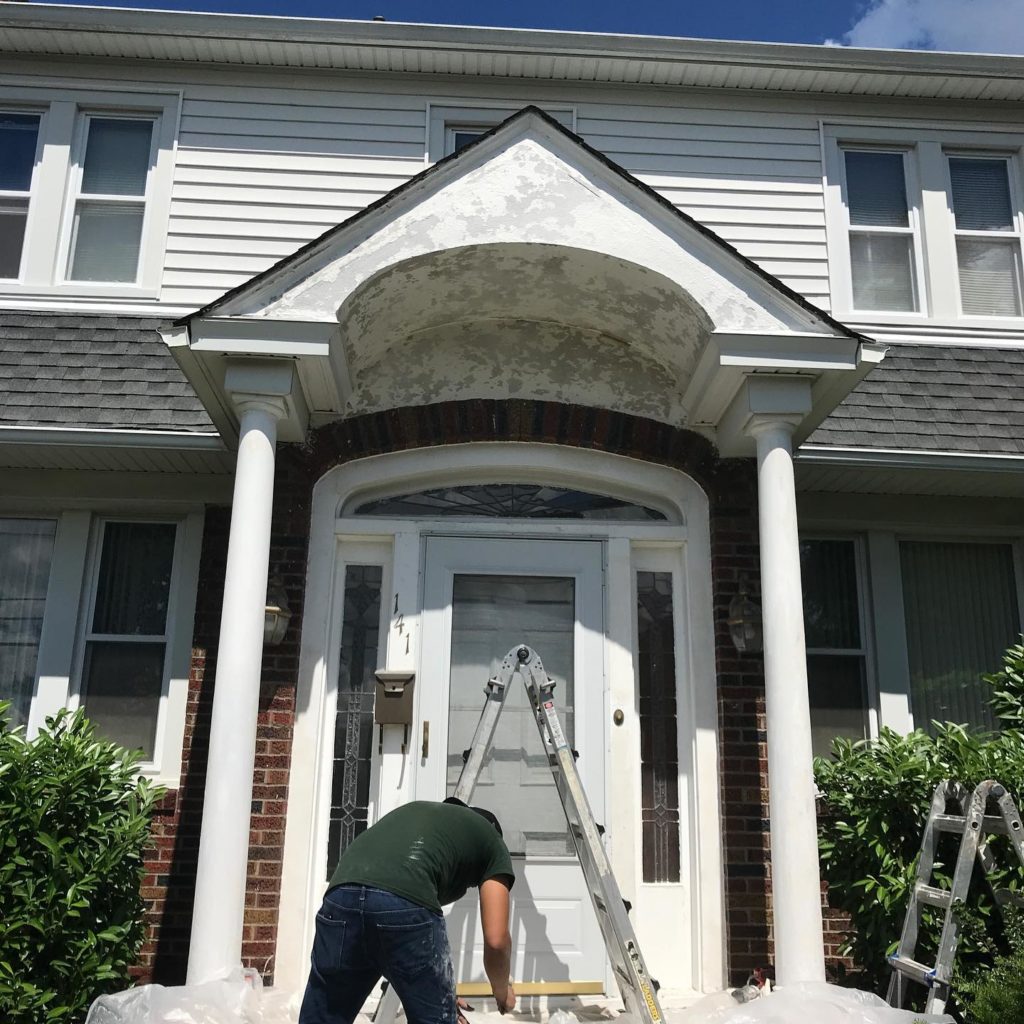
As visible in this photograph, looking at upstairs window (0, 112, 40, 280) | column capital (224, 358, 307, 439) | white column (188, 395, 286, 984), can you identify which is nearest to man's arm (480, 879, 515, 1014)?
white column (188, 395, 286, 984)

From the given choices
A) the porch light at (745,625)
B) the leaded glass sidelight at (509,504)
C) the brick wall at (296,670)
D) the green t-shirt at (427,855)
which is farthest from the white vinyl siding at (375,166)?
the green t-shirt at (427,855)

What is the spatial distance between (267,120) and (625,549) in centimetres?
412

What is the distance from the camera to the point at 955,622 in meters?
7.05

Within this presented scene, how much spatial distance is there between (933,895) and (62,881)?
385 cm

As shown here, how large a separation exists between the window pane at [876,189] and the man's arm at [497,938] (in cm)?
592

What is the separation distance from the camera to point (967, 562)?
7.14 m

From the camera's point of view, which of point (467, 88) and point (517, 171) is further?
point (467, 88)

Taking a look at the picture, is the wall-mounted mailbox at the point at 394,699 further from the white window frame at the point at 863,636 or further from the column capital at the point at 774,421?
the white window frame at the point at 863,636

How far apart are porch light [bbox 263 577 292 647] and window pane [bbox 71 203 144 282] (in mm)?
2825

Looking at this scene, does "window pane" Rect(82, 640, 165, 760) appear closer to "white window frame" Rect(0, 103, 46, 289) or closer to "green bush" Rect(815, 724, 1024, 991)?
"white window frame" Rect(0, 103, 46, 289)

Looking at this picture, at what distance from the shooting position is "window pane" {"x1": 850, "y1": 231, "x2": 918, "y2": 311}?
7895mm

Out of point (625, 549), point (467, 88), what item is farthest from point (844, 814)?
point (467, 88)

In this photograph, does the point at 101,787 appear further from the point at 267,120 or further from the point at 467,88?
the point at 467,88

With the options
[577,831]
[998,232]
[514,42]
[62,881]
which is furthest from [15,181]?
[998,232]
